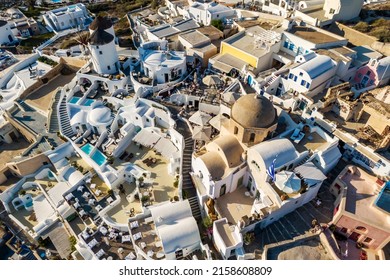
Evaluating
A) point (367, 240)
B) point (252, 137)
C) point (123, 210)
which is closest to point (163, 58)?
point (252, 137)

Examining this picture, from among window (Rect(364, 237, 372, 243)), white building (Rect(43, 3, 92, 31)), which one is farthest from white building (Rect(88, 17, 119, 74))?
window (Rect(364, 237, 372, 243))

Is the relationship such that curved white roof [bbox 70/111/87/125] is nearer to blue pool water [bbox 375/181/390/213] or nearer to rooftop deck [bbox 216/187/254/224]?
rooftop deck [bbox 216/187/254/224]

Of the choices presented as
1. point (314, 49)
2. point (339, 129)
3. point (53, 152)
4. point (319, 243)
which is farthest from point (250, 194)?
point (53, 152)

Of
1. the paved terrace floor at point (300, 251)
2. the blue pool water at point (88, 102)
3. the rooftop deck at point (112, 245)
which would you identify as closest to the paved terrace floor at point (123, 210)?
the rooftop deck at point (112, 245)

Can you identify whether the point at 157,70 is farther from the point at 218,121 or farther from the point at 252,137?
the point at 252,137

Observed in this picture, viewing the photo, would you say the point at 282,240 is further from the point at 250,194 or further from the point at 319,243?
the point at 250,194

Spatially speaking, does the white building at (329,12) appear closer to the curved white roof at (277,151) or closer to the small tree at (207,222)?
the curved white roof at (277,151)

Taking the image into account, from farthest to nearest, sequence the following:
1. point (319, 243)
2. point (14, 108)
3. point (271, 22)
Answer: point (271, 22)
point (14, 108)
point (319, 243)
